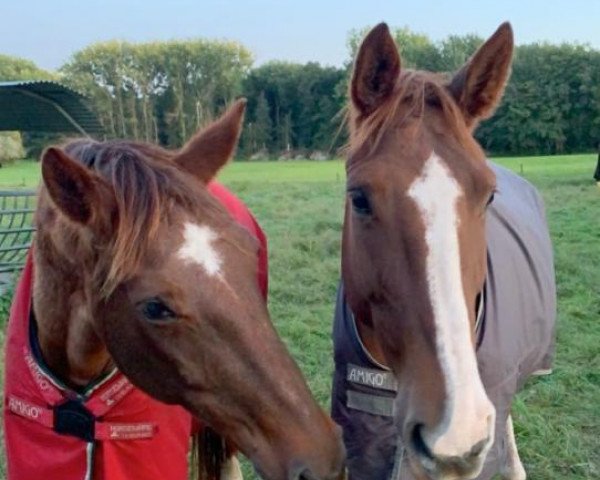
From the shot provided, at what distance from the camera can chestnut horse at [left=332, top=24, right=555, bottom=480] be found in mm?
1773

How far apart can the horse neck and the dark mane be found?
234 millimetres

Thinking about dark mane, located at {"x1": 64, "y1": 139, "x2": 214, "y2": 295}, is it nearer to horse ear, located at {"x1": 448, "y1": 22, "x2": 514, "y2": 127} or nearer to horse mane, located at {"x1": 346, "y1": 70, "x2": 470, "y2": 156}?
horse mane, located at {"x1": 346, "y1": 70, "x2": 470, "y2": 156}

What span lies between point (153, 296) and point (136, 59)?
35.3 m

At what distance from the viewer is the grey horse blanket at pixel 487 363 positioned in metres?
2.27

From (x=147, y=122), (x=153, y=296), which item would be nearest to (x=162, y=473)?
(x=153, y=296)

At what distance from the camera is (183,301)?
173 centimetres

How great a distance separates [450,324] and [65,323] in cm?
112

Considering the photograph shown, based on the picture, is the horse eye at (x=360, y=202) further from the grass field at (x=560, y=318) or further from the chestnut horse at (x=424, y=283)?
the grass field at (x=560, y=318)

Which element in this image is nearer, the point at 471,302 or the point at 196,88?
the point at 471,302

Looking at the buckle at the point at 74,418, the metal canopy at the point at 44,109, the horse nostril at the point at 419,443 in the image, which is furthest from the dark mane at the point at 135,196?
the metal canopy at the point at 44,109

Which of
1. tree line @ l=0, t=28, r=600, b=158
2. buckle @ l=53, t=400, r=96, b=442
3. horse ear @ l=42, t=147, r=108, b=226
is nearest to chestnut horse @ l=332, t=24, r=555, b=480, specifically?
horse ear @ l=42, t=147, r=108, b=226

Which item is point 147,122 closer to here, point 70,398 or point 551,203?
point 551,203

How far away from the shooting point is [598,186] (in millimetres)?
15188

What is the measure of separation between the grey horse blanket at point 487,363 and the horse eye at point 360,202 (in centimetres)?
54
